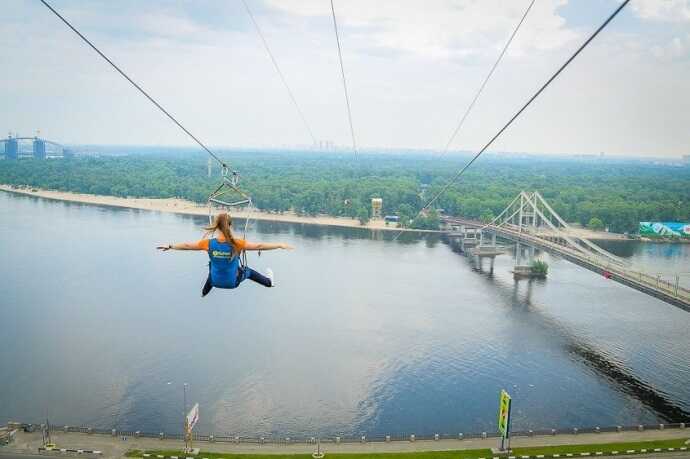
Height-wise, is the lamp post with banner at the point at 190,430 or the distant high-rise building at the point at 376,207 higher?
the distant high-rise building at the point at 376,207

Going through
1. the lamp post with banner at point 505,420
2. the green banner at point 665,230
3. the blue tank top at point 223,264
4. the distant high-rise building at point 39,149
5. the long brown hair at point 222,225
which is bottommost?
the lamp post with banner at point 505,420

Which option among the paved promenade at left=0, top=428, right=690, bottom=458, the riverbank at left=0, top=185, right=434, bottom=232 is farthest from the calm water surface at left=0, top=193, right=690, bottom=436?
the riverbank at left=0, top=185, right=434, bottom=232

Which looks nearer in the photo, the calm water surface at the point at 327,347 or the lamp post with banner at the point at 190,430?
the lamp post with banner at the point at 190,430

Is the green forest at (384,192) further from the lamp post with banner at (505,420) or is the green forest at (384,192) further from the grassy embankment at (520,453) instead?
the lamp post with banner at (505,420)

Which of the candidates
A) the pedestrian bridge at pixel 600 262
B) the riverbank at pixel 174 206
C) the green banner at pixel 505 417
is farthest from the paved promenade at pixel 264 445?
the riverbank at pixel 174 206

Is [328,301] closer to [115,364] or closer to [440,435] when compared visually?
[115,364]

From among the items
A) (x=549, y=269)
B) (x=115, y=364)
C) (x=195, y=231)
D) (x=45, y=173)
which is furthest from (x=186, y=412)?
(x=45, y=173)

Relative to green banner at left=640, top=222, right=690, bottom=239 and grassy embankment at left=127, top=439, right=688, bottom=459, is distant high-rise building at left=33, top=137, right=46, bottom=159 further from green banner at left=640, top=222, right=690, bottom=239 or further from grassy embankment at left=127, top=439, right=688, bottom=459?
grassy embankment at left=127, top=439, right=688, bottom=459

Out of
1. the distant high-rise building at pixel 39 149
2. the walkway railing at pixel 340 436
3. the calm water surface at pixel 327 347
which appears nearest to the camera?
the walkway railing at pixel 340 436
